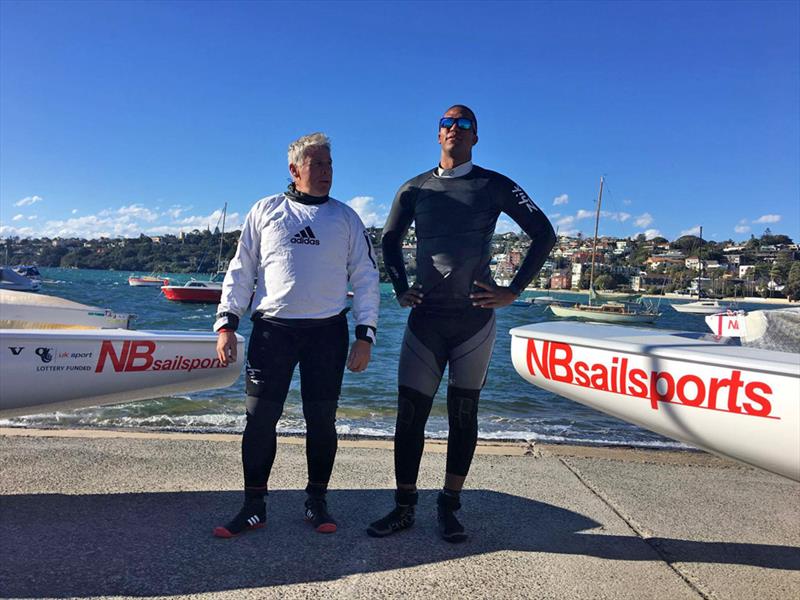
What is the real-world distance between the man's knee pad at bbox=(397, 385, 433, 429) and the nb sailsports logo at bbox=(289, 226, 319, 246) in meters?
0.83

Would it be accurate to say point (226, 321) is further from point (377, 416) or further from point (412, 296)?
point (377, 416)

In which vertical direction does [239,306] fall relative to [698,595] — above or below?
above

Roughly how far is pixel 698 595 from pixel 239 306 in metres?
2.29

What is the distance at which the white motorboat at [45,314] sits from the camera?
4.89 m

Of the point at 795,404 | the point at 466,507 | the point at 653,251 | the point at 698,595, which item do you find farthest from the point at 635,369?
the point at 653,251

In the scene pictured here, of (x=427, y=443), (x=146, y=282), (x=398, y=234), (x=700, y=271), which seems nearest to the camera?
(x=398, y=234)

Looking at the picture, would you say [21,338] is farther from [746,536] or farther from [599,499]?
[746,536]

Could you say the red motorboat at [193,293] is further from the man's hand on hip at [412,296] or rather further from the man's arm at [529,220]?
the man's arm at [529,220]

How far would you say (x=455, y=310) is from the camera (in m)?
2.81

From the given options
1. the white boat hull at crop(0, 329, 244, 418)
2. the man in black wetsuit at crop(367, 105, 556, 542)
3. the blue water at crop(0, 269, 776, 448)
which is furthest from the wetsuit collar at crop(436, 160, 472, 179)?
the blue water at crop(0, 269, 776, 448)

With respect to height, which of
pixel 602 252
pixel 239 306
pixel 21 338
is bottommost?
pixel 21 338

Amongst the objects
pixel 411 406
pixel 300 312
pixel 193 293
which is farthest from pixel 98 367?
pixel 193 293

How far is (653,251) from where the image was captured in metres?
142

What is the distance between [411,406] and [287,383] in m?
0.61
